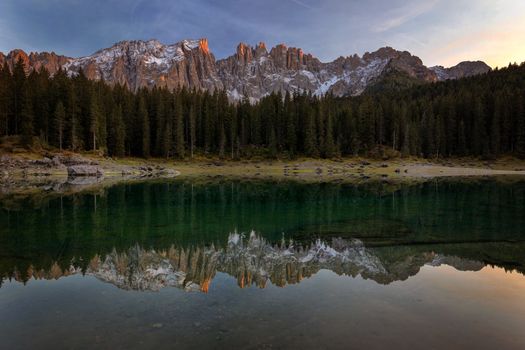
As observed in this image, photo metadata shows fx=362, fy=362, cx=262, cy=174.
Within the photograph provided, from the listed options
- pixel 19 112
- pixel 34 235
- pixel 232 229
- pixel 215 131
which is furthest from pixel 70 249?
pixel 215 131

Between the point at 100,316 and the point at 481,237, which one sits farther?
the point at 481,237

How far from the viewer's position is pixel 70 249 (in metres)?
18.1

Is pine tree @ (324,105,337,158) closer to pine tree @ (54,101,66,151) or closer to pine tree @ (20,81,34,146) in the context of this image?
pine tree @ (54,101,66,151)

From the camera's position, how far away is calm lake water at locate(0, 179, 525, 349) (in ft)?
29.9

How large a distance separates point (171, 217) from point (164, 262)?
13237 mm

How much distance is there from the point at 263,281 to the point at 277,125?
329ft

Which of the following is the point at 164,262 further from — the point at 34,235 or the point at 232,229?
the point at 34,235

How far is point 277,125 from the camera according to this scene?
112 metres

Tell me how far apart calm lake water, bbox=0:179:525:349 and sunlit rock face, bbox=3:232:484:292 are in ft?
0.25

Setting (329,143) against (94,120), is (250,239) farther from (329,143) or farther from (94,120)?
(329,143)

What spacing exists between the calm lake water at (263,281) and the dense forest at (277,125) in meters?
72.3

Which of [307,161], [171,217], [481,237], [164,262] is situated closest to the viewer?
[164,262]

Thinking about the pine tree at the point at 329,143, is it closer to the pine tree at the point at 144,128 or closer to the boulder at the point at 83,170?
the pine tree at the point at 144,128

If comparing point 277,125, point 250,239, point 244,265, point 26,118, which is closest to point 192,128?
point 277,125
